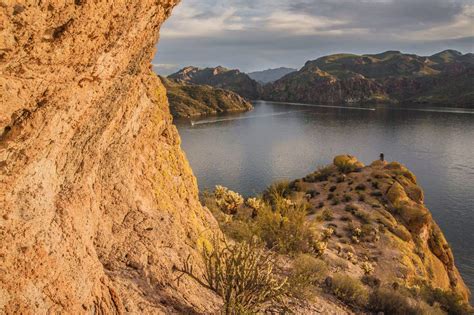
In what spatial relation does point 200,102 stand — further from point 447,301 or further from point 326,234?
point 447,301

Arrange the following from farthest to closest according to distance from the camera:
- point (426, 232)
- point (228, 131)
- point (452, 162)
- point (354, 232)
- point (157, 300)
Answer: point (228, 131), point (452, 162), point (426, 232), point (354, 232), point (157, 300)

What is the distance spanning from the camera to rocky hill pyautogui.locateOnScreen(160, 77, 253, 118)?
482 feet

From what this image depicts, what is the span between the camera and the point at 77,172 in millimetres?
6480

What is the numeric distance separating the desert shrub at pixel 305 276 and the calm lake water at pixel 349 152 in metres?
22.1

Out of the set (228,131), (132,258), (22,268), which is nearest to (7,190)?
(22,268)

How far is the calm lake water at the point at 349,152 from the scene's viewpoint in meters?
43.5

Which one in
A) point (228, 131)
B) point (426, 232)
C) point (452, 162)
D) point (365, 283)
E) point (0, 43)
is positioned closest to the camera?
point (0, 43)

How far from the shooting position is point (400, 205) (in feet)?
97.7

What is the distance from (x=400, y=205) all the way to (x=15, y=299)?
2954 centimetres

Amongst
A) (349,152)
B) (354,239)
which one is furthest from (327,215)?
(349,152)

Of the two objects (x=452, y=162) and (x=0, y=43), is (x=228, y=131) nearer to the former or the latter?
(x=452, y=162)

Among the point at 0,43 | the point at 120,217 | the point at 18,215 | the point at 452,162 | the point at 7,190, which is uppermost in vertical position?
the point at 0,43

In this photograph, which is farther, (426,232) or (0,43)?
(426,232)

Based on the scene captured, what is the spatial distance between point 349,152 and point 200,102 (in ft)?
333
